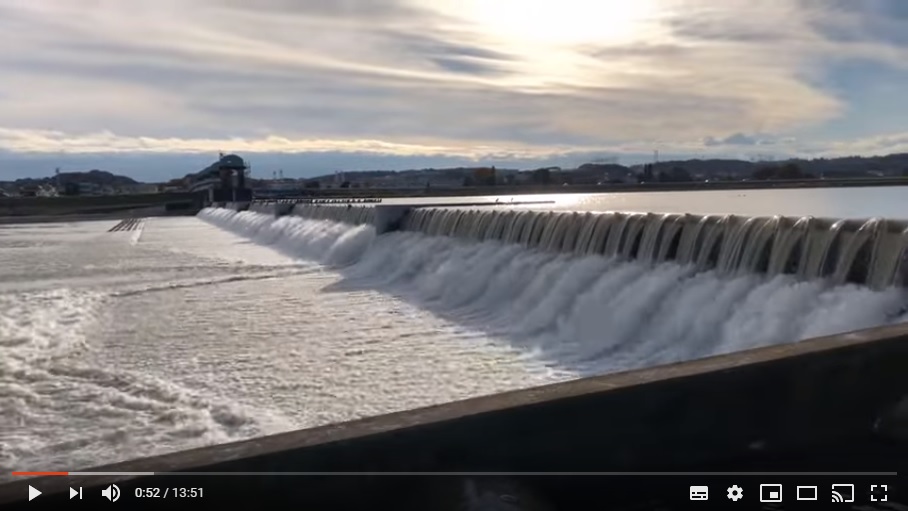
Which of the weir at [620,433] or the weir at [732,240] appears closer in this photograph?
the weir at [620,433]

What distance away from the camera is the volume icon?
8.95 feet

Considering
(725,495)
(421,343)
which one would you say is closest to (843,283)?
(421,343)

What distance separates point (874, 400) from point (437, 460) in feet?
8.39

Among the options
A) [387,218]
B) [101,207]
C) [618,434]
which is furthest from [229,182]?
[618,434]

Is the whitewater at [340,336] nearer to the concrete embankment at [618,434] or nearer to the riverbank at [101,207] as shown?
the concrete embankment at [618,434]

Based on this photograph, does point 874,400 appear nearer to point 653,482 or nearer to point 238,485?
point 653,482

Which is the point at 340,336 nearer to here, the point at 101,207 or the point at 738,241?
the point at 738,241

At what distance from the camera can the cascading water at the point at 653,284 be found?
9.73 m

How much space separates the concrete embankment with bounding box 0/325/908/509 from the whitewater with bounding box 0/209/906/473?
3954 mm
